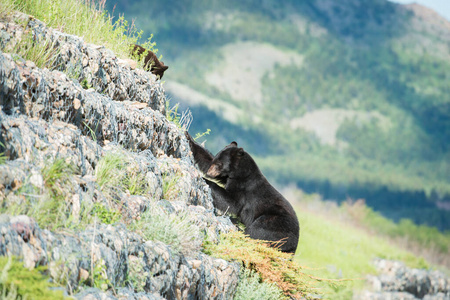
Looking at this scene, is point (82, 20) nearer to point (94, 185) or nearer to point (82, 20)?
point (82, 20)

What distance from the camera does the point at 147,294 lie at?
12.0ft

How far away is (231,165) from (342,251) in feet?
66.6

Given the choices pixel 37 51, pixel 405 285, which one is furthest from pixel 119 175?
pixel 405 285

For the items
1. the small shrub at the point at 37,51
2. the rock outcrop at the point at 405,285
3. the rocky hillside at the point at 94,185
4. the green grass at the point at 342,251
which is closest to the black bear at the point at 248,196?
the rocky hillside at the point at 94,185

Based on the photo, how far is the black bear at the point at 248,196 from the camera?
6.34m

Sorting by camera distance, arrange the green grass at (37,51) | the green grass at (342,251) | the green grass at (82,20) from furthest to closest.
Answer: the green grass at (342,251), the green grass at (82,20), the green grass at (37,51)

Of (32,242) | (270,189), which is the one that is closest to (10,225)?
(32,242)

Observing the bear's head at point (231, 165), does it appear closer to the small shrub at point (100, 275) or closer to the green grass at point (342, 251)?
the small shrub at point (100, 275)

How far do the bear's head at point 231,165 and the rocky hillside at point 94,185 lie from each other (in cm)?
88

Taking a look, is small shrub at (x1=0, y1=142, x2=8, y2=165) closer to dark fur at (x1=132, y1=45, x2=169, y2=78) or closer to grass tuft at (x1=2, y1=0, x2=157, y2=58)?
grass tuft at (x1=2, y1=0, x2=157, y2=58)

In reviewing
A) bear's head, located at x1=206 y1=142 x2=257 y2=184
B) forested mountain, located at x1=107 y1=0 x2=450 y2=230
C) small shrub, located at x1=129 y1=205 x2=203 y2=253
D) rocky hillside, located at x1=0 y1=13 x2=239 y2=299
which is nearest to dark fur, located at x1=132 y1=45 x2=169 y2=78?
rocky hillside, located at x1=0 y1=13 x2=239 y2=299

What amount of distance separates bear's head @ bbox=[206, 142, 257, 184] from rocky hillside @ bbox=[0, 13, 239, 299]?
2.87ft

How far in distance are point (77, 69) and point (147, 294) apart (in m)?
2.63

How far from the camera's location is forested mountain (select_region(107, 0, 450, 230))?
2381 inches
